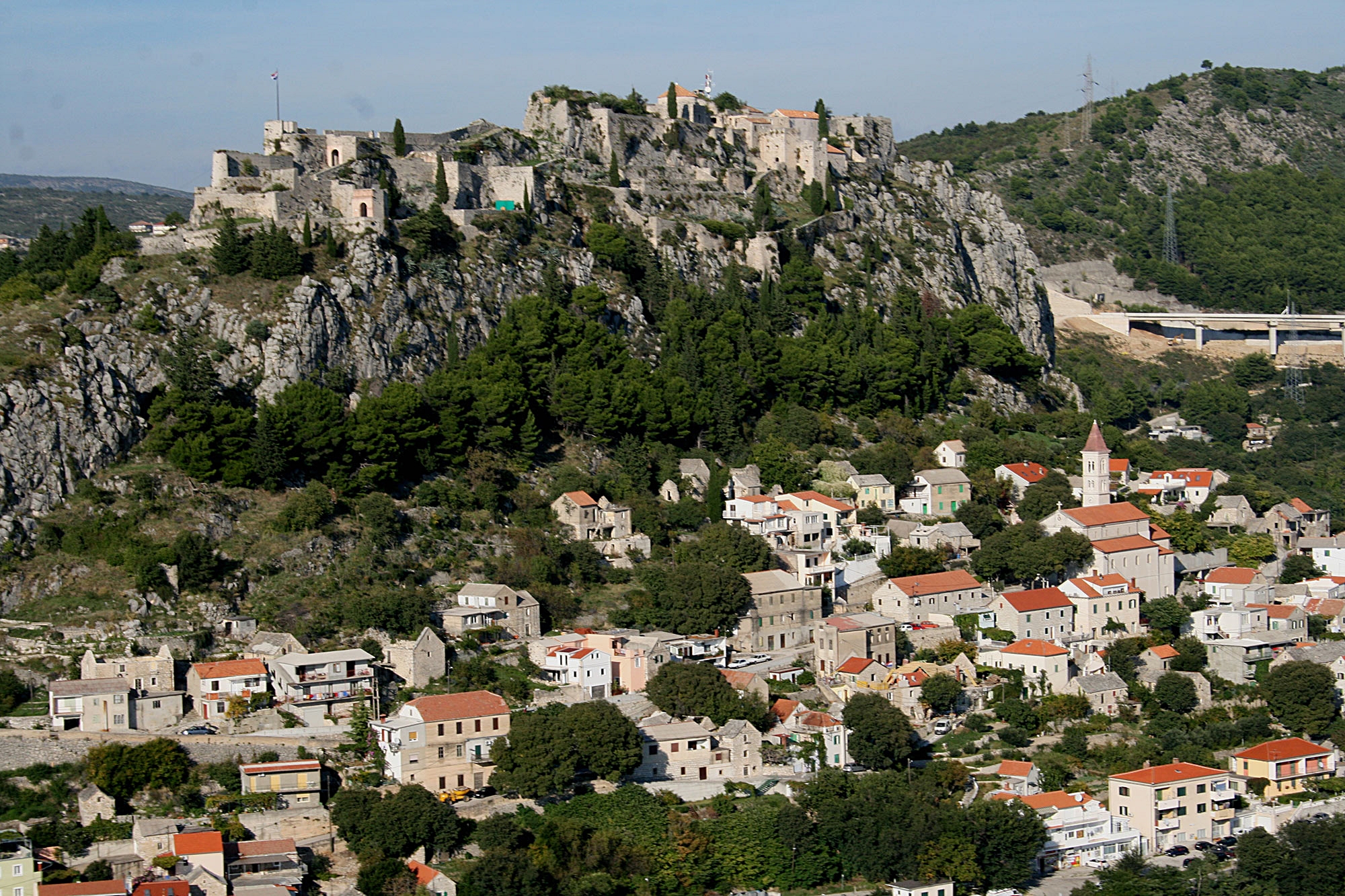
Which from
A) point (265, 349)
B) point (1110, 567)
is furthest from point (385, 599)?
point (1110, 567)

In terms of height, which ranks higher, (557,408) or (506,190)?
(506,190)

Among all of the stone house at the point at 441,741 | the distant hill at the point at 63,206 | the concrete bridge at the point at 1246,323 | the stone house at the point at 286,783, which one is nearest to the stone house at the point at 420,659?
the stone house at the point at 441,741

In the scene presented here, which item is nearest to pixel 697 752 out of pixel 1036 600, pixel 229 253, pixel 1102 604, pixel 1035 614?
pixel 1035 614

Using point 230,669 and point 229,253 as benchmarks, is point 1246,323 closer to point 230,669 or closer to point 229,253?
point 229,253

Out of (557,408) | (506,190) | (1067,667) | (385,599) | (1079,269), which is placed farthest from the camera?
(1079,269)

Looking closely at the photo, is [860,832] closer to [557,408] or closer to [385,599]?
[385,599]

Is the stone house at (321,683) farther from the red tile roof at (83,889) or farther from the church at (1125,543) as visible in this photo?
the church at (1125,543)
